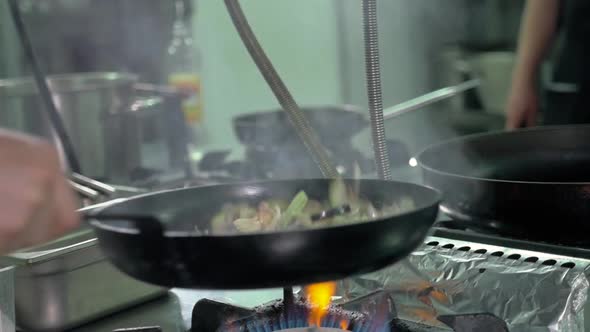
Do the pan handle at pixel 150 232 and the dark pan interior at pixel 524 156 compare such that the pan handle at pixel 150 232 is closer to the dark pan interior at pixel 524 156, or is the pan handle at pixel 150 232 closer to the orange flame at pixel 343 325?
the orange flame at pixel 343 325

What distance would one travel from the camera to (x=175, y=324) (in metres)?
1.12

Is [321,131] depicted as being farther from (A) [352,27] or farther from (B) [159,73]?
(A) [352,27]

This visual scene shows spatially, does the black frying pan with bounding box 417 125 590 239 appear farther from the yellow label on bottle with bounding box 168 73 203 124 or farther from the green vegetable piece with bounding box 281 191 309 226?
the yellow label on bottle with bounding box 168 73 203 124

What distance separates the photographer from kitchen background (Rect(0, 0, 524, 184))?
138 inches

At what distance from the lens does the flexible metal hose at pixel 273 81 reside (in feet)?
3.43

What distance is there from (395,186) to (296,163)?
903mm

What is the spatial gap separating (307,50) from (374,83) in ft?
9.47

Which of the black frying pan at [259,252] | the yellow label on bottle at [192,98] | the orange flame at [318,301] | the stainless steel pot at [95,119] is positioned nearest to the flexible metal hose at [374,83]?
the orange flame at [318,301]

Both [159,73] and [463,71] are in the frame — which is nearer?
[159,73]

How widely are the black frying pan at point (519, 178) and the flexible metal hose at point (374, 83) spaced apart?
0.33ft

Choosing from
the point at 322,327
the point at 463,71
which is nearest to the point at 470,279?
the point at 322,327

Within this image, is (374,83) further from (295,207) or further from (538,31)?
(538,31)

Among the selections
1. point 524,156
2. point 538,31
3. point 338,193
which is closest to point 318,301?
point 338,193

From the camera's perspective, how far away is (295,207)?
865 mm
